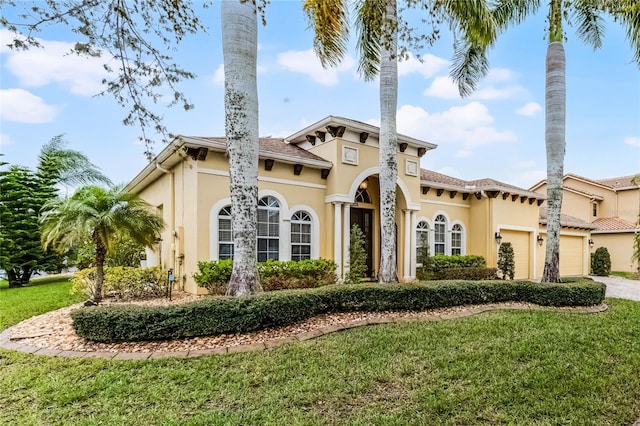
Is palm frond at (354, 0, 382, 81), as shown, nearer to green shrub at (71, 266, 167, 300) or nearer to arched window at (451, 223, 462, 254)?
arched window at (451, 223, 462, 254)

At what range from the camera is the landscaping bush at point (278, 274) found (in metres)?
9.12

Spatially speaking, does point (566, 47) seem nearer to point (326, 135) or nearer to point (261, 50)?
point (326, 135)

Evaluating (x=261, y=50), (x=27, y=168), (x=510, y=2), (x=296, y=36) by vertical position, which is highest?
(x=510, y=2)

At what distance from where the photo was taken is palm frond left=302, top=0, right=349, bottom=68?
322 inches

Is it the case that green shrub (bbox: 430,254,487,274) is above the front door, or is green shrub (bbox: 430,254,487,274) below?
below

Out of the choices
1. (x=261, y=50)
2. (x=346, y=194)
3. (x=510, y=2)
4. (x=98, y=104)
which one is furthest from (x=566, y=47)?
(x=98, y=104)

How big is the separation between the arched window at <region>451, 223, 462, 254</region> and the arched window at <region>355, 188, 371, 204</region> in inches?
188

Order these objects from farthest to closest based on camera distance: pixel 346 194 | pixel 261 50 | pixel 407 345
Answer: pixel 346 194
pixel 261 50
pixel 407 345

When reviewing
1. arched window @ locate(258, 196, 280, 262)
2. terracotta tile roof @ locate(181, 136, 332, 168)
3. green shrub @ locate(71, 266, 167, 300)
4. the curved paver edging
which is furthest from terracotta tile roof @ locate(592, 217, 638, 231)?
green shrub @ locate(71, 266, 167, 300)

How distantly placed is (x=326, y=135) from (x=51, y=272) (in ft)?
49.9

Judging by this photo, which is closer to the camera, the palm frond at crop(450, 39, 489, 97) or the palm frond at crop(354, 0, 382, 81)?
the palm frond at crop(354, 0, 382, 81)

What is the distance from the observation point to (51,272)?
1695 centimetres

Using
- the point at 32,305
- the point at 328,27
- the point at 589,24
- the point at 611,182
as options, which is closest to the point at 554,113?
the point at 589,24

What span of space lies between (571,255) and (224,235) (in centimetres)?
2072
